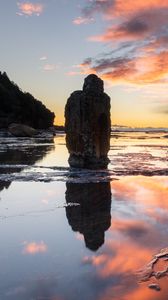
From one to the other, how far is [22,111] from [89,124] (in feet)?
Answer: 282

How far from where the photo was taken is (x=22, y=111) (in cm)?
10456

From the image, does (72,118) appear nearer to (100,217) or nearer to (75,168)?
(75,168)

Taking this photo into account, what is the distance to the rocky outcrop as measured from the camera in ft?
68.0

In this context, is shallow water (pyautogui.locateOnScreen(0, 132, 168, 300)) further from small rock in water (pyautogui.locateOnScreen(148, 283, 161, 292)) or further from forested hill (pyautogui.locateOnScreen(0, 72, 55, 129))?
forested hill (pyautogui.locateOnScreen(0, 72, 55, 129))

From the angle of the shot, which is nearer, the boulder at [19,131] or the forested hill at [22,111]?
the boulder at [19,131]

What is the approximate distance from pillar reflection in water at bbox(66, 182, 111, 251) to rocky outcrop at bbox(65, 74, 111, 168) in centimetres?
537

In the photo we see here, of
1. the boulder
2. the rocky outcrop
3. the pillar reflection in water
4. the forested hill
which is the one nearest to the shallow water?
the pillar reflection in water

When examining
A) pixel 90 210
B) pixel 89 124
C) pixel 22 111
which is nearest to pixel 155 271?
pixel 90 210

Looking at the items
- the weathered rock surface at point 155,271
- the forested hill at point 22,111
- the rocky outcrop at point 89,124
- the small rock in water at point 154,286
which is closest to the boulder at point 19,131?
the forested hill at point 22,111

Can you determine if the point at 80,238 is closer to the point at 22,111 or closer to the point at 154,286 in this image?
the point at 154,286

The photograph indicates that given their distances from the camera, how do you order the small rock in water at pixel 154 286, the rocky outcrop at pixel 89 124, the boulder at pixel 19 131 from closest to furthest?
the small rock in water at pixel 154 286 → the rocky outcrop at pixel 89 124 → the boulder at pixel 19 131

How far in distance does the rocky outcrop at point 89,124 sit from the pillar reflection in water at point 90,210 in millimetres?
5374

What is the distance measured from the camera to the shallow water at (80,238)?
5.75 meters

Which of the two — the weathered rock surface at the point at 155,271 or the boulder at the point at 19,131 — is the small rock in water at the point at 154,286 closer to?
the weathered rock surface at the point at 155,271
